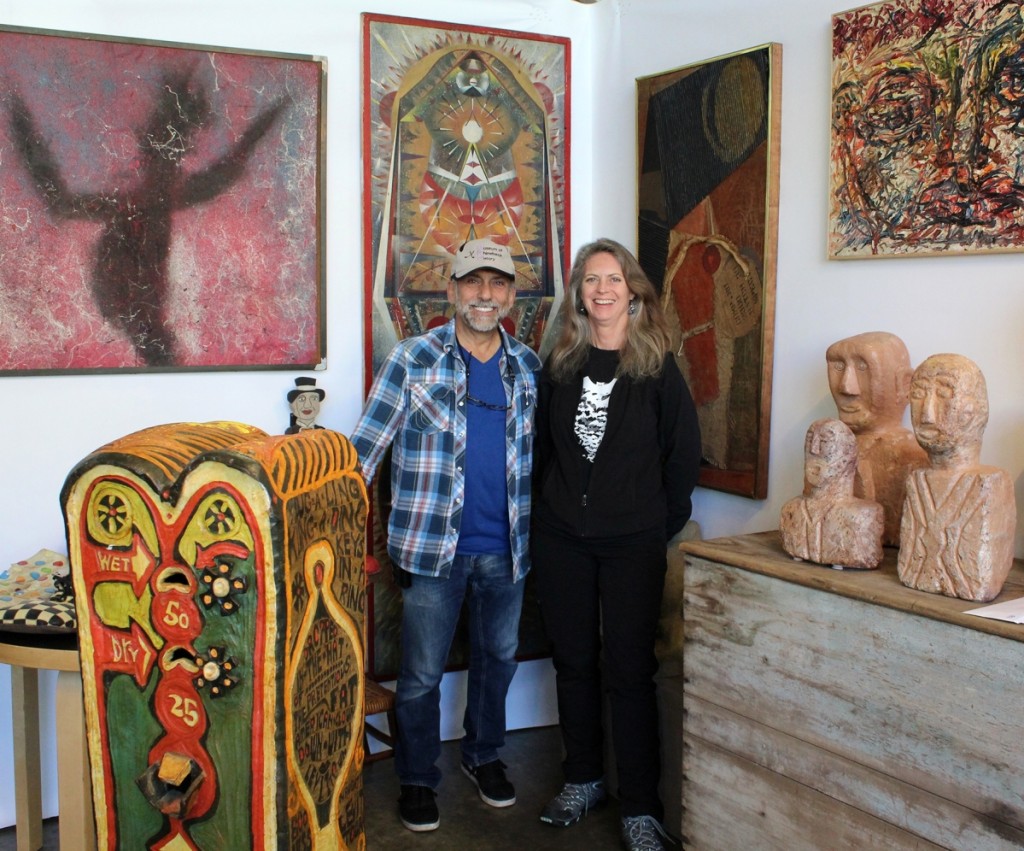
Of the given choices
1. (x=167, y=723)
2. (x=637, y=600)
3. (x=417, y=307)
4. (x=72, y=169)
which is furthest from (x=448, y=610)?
(x=72, y=169)

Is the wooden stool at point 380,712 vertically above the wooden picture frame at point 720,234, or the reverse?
the wooden picture frame at point 720,234

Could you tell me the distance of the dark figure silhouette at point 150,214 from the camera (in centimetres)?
306

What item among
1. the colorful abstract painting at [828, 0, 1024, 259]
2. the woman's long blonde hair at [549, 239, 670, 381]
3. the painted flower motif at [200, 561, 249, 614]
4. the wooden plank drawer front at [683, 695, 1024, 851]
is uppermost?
the colorful abstract painting at [828, 0, 1024, 259]

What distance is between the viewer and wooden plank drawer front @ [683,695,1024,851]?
6.82 ft

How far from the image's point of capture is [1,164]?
9.56 feet

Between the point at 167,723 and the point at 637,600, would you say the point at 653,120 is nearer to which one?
the point at 637,600

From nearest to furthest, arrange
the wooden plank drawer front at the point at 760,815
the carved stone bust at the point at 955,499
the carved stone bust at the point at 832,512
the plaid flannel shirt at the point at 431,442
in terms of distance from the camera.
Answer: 1. the carved stone bust at the point at 955,499
2. the wooden plank drawer front at the point at 760,815
3. the carved stone bust at the point at 832,512
4. the plaid flannel shirt at the point at 431,442

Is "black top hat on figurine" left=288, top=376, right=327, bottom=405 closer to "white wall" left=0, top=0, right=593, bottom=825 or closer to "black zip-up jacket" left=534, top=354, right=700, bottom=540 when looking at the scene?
"white wall" left=0, top=0, right=593, bottom=825

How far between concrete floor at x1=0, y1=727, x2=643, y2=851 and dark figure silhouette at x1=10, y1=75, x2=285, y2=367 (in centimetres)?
152

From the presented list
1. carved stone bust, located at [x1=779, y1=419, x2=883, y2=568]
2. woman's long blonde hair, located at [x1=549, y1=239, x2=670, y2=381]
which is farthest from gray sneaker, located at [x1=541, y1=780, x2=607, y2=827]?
woman's long blonde hair, located at [x1=549, y1=239, x2=670, y2=381]

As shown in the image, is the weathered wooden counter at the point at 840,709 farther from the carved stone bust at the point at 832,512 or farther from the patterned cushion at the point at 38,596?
the patterned cushion at the point at 38,596

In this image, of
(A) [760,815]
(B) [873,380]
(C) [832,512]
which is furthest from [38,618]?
(B) [873,380]

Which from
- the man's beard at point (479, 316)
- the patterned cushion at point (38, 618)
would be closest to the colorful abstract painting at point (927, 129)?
the man's beard at point (479, 316)

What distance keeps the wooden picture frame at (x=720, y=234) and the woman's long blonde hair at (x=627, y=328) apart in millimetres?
306
